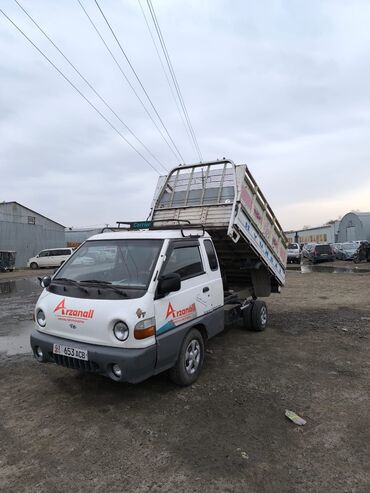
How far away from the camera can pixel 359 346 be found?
21.5 ft

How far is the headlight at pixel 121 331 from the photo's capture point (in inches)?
159

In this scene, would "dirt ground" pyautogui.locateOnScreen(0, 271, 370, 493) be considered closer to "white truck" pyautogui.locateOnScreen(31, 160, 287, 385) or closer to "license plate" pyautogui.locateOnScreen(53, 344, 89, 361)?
"white truck" pyautogui.locateOnScreen(31, 160, 287, 385)

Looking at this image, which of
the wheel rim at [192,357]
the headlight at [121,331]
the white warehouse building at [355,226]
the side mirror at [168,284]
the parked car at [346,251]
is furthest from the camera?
the white warehouse building at [355,226]

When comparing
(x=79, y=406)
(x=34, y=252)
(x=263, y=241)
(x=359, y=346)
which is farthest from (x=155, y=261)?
(x=34, y=252)

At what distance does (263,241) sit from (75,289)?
431 cm

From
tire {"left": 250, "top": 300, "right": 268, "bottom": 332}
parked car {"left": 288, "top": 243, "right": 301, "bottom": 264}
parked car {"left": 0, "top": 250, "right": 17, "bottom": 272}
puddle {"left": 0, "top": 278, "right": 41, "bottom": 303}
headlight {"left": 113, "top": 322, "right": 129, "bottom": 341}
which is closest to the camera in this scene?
headlight {"left": 113, "top": 322, "right": 129, "bottom": 341}

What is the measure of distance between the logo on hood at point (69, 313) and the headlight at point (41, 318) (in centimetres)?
30

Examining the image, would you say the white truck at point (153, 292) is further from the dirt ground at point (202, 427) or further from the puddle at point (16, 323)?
the puddle at point (16, 323)

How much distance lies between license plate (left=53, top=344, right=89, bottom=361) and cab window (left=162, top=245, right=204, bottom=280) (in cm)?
129

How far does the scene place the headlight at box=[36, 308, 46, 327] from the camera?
A: 4.71 metres

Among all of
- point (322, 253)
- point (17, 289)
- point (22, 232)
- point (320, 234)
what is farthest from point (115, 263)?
point (320, 234)

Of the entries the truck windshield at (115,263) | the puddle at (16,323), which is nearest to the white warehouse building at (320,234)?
the puddle at (16,323)

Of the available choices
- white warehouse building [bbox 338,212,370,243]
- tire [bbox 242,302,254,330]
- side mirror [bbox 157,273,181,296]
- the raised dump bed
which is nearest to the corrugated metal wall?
the raised dump bed

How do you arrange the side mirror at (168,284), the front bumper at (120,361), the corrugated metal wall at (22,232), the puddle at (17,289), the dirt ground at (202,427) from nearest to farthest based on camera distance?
the dirt ground at (202,427)
the front bumper at (120,361)
the side mirror at (168,284)
the puddle at (17,289)
the corrugated metal wall at (22,232)
